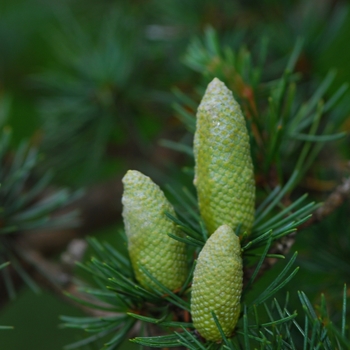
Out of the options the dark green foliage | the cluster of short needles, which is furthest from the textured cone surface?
the dark green foliage

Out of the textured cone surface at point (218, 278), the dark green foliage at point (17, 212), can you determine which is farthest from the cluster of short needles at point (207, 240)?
the dark green foliage at point (17, 212)

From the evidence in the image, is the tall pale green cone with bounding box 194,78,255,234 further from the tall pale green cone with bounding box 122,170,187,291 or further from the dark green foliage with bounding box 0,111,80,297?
the dark green foliage with bounding box 0,111,80,297

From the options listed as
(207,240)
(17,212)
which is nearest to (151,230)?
(207,240)

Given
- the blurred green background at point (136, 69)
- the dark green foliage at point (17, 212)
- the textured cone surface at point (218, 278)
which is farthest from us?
the blurred green background at point (136, 69)

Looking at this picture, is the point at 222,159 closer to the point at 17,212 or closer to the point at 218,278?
the point at 218,278

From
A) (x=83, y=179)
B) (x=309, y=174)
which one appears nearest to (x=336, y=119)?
(x=309, y=174)

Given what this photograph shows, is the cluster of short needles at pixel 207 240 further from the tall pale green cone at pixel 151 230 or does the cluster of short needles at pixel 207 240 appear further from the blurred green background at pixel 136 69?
the blurred green background at pixel 136 69

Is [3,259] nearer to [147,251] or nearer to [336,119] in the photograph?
[147,251]
